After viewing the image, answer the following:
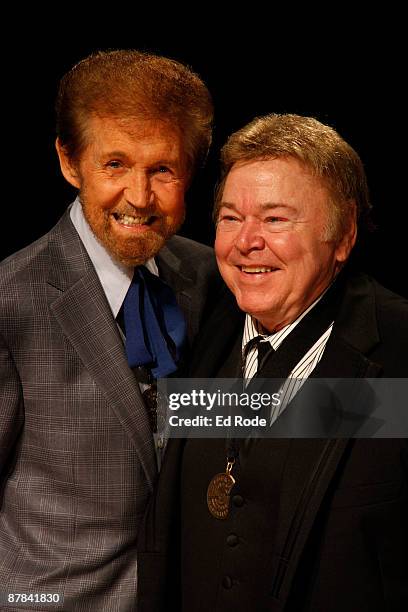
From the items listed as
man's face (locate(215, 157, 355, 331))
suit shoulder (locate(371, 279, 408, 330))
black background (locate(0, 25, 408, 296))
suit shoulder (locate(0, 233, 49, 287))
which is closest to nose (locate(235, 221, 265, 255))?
man's face (locate(215, 157, 355, 331))

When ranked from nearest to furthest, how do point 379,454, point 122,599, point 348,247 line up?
point 379,454, point 348,247, point 122,599

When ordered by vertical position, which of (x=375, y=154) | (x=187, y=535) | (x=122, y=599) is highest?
(x=375, y=154)

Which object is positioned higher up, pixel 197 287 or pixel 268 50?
pixel 268 50

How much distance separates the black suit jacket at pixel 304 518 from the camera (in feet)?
5.57

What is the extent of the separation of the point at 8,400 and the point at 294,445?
667mm

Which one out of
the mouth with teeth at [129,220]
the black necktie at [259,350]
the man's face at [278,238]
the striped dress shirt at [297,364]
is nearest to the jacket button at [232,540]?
the striped dress shirt at [297,364]

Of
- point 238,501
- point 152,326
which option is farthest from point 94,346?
point 238,501

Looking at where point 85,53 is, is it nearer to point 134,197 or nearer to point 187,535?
point 134,197

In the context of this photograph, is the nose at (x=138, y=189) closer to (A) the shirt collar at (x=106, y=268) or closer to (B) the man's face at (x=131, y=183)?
(B) the man's face at (x=131, y=183)

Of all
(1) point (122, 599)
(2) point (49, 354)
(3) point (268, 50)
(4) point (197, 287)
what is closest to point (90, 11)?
(3) point (268, 50)

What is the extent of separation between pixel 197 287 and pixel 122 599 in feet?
2.59

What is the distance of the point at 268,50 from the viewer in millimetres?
2178

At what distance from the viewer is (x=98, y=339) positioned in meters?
1.98

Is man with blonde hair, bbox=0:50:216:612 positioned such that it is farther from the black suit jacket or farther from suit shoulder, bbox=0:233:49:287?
the black suit jacket
